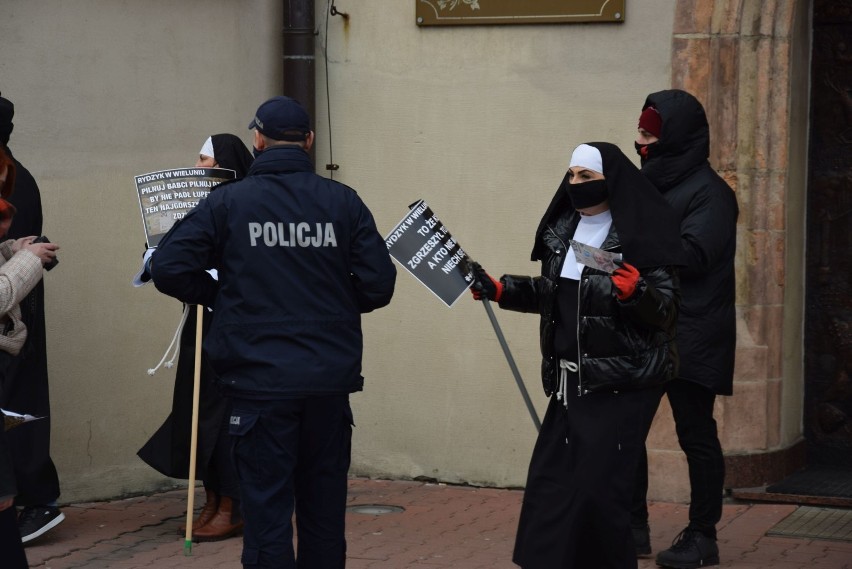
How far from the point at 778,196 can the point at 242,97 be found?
300 cm

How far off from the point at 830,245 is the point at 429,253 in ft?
10.8

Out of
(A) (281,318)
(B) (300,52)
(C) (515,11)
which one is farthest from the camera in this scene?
(B) (300,52)

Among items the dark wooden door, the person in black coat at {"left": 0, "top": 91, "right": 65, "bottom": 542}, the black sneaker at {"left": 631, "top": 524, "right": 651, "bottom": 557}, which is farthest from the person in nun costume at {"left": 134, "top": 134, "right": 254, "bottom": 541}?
the dark wooden door

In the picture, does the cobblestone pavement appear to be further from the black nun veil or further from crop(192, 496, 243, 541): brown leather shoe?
the black nun veil

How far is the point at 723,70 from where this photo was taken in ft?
24.9

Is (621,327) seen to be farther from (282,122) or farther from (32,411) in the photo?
(32,411)

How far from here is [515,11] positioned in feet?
26.2

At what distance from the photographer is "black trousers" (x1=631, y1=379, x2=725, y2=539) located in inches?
255

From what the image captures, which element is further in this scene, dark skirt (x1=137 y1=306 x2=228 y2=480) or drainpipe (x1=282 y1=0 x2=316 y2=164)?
drainpipe (x1=282 y1=0 x2=316 y2=164)

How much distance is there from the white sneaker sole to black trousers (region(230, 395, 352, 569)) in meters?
2.16

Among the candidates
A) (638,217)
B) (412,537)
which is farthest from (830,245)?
(638,217)

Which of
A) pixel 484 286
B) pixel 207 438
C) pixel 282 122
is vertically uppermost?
pixel 282 122

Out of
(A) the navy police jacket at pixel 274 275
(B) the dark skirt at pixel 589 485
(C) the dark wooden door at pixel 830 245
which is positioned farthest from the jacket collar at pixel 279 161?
→ (C) the dark wooden door at pixel 830 245

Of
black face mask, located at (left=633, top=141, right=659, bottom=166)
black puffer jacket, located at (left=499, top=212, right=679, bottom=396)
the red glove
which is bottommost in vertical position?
black puffer jacket, located at (left=499, top=212, right=679, bottom=396)
